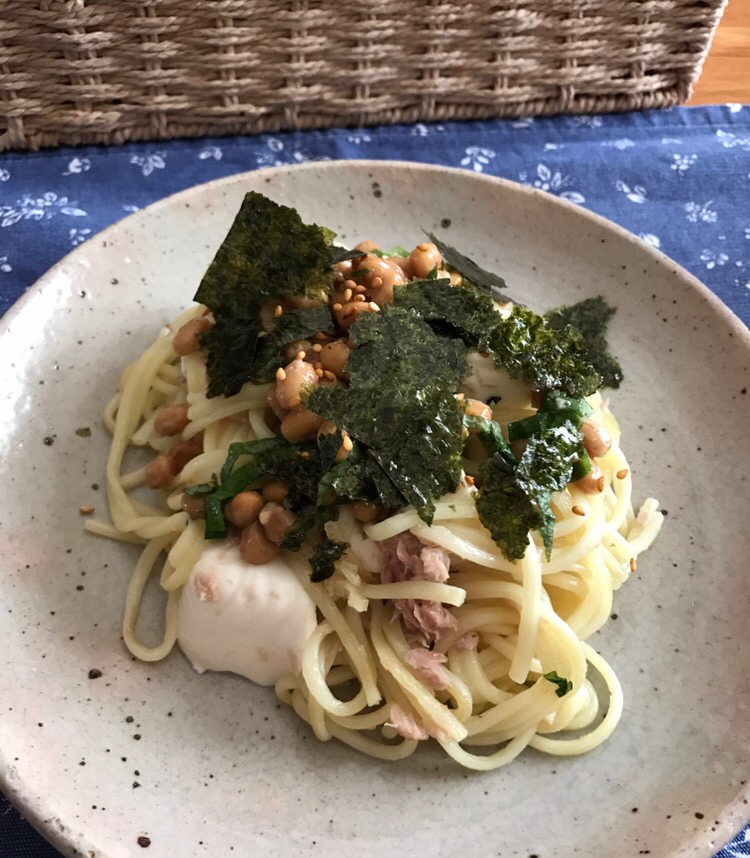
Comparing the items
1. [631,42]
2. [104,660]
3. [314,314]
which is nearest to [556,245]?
[314,314]

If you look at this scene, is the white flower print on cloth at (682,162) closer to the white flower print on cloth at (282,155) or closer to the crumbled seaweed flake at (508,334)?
the white flower print on cloth at (282,155)

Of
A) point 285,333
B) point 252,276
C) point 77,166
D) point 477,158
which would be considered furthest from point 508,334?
point 77,166

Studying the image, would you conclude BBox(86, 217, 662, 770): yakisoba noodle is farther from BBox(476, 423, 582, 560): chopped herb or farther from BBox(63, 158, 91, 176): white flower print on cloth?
BBox(63, 158, 91, 176): white flower print on cloth

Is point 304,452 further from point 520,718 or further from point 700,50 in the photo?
point 700,50

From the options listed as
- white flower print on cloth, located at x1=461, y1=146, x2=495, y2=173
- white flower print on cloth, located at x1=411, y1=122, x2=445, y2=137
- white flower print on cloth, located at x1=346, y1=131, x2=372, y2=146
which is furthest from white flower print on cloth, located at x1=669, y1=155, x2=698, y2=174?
white flower print on cloth, located at x1=346, y1=131, x2=372, y2=146

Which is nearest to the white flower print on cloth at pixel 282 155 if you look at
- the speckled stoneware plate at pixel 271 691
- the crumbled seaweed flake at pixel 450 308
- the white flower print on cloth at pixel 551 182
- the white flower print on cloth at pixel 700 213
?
the speckled stoneware plate at pixel 271 691

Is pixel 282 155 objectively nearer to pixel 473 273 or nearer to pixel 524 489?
pixel 473 273

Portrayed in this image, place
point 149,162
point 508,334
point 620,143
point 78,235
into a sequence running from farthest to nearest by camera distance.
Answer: point 620,143 < point 149,162 < point 78,235 < point 508,334
